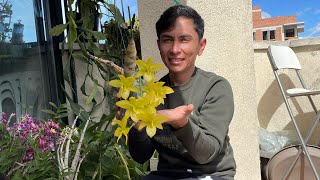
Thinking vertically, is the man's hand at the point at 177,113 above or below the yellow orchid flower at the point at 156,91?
below

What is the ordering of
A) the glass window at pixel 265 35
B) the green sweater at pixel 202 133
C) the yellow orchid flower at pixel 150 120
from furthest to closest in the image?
the glass window at pixel 265 35 → the green sweater at pixel 202 133 → the yellow orchid flower at pixel 150 120

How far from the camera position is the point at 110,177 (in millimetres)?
1774

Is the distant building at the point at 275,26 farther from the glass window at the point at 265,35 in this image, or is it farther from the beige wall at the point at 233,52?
the beige wall at the point at 233,52

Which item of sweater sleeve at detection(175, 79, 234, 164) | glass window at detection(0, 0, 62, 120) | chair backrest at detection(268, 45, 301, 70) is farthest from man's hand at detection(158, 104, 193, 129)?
chair backrest at detection(268, 45, 301, 70)

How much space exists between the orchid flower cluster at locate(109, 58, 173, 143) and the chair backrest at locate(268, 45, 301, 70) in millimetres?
1843

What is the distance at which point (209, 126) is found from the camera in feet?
3.65

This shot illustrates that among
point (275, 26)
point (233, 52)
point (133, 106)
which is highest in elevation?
point (275, 26)

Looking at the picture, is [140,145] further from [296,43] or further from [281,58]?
[296,43]

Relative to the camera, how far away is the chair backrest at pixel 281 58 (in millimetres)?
2533

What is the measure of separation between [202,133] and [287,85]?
217cm

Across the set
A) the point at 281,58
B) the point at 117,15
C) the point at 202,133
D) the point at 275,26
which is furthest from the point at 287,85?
the point at 275,26

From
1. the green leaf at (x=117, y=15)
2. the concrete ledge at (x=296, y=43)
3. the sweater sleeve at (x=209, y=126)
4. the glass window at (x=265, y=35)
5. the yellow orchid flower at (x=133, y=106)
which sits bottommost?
the sweater sleeve at (x=209, y=126)

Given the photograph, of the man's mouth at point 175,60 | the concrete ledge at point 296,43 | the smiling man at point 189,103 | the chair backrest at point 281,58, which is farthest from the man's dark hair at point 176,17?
the concrete ledge at point 296,43

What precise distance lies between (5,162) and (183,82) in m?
0.85
